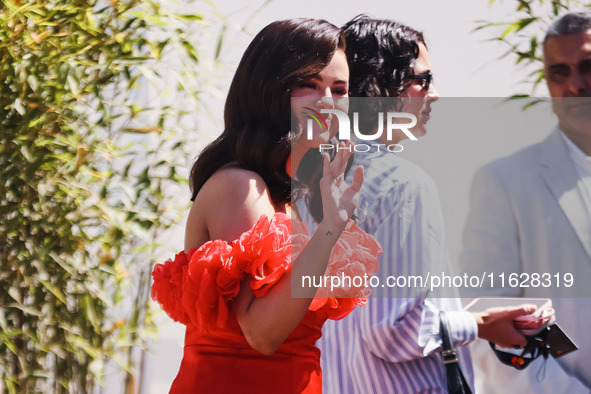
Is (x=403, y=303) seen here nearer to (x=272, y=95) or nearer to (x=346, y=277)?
(x=346, y=277)

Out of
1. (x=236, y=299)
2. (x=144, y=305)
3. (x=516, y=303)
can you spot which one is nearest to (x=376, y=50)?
(x=516, y=303)

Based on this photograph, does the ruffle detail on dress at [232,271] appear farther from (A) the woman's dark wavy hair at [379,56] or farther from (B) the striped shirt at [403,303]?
(A) the woman's dark wavy hair at [379,56]

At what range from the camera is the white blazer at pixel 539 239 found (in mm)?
1436

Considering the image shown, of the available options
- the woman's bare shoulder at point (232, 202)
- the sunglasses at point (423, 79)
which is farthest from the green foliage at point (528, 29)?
the woman's bare shoulder at point (232, 202)

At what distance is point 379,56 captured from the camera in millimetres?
1773

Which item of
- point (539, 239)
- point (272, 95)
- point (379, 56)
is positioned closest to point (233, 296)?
point (272, 95)

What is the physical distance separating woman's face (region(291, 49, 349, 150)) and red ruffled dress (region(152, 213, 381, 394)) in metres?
0.17

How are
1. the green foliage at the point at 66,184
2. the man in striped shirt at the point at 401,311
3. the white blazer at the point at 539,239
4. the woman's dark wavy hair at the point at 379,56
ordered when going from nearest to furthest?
1. the white blazer at the point at 539,239
2. the man in striped shirt at the point at 401,311
3. the woman's dark wavy hair at the point at 379,56
4. the green foliage at the point at 66,184

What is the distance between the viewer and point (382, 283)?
157 cm

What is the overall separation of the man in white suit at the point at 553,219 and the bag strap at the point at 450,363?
66mm

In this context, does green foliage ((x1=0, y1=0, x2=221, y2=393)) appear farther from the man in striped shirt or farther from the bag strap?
the bag strap

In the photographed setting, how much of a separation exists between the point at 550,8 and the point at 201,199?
1248mm

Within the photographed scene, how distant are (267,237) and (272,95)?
280 millimetres

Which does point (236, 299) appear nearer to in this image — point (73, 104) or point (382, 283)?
point (382, 283)
